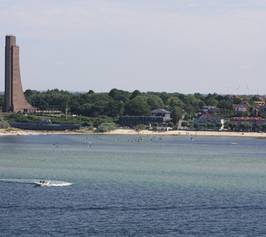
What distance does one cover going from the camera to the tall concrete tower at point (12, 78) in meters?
142

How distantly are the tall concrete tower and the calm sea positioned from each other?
54.0 meters

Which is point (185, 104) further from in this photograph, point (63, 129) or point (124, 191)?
point (124, 191)

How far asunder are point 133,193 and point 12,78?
94459 mm

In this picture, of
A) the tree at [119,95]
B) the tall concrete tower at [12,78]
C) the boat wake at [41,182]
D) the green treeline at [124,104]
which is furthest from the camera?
the tree at [119,95]

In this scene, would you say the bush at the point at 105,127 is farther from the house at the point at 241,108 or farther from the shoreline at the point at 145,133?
the house at the point at 241,108

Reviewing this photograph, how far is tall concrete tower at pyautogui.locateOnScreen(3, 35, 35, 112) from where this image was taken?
142250mm

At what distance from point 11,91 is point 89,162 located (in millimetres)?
71437

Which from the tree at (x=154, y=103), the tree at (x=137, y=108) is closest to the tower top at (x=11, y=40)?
the tree at (x=137, y=108)

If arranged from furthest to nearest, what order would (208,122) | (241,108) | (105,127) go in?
(241,108) < (208,122) < (105,127)

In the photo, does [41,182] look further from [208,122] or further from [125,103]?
[125,103]

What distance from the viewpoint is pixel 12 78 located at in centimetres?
14250

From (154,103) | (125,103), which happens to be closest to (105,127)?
(125,103)

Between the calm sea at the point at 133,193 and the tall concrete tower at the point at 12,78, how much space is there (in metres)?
54.0

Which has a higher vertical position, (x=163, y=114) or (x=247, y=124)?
(x=163, y=114)
